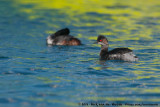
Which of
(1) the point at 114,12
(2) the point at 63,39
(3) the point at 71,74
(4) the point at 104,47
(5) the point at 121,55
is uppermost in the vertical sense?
(1) the point at 114,12

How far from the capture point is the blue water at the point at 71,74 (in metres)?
10.4

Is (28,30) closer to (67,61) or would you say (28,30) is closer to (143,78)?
(67,61)

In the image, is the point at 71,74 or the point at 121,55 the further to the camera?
the point at 121,55

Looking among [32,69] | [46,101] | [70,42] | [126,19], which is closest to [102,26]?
[126,19]

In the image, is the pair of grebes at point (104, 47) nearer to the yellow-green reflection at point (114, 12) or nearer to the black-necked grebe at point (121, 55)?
the black-necked grebe at point (121, 55)

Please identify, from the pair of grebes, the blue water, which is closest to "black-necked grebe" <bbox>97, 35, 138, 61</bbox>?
the pair of grebes

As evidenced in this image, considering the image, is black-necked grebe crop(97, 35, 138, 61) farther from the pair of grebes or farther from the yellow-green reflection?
the yellow-green reflection

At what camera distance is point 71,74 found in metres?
13.4

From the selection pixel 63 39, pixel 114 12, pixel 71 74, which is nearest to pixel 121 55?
pixel 71 74

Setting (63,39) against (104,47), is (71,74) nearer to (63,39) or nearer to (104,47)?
(104,47)

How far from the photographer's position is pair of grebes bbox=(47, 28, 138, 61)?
615 inches

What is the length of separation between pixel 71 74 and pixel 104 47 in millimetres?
4447

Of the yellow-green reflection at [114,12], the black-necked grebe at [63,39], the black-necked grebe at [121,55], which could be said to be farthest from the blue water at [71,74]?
the yellow-green reflection at [114,12]

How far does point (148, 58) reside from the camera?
16781 mm
